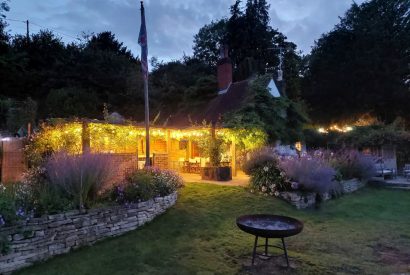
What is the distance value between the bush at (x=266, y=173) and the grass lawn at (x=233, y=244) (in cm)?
52

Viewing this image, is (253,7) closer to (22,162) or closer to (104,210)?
(22,162)

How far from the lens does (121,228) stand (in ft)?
21.1

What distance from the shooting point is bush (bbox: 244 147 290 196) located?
9.73 metres

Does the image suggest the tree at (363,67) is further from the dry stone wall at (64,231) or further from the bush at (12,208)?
the bush at (12,208)

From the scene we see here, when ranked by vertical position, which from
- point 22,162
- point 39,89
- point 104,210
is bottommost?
point 104,210

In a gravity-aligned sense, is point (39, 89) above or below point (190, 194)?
above

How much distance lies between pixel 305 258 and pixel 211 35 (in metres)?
29.6

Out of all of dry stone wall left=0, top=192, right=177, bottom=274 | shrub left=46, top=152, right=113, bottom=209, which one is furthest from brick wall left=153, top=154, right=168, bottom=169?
shrub left=46, top=152, right=113, bottom=209

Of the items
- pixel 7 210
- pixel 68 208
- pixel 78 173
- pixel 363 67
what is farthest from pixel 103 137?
pixel 363 67

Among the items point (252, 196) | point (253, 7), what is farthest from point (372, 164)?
point (253, 7)

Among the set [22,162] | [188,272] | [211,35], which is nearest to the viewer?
[188,272]

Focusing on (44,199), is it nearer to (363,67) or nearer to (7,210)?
(7,210)

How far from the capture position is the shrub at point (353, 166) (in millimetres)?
12633

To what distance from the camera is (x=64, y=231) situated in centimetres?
550
